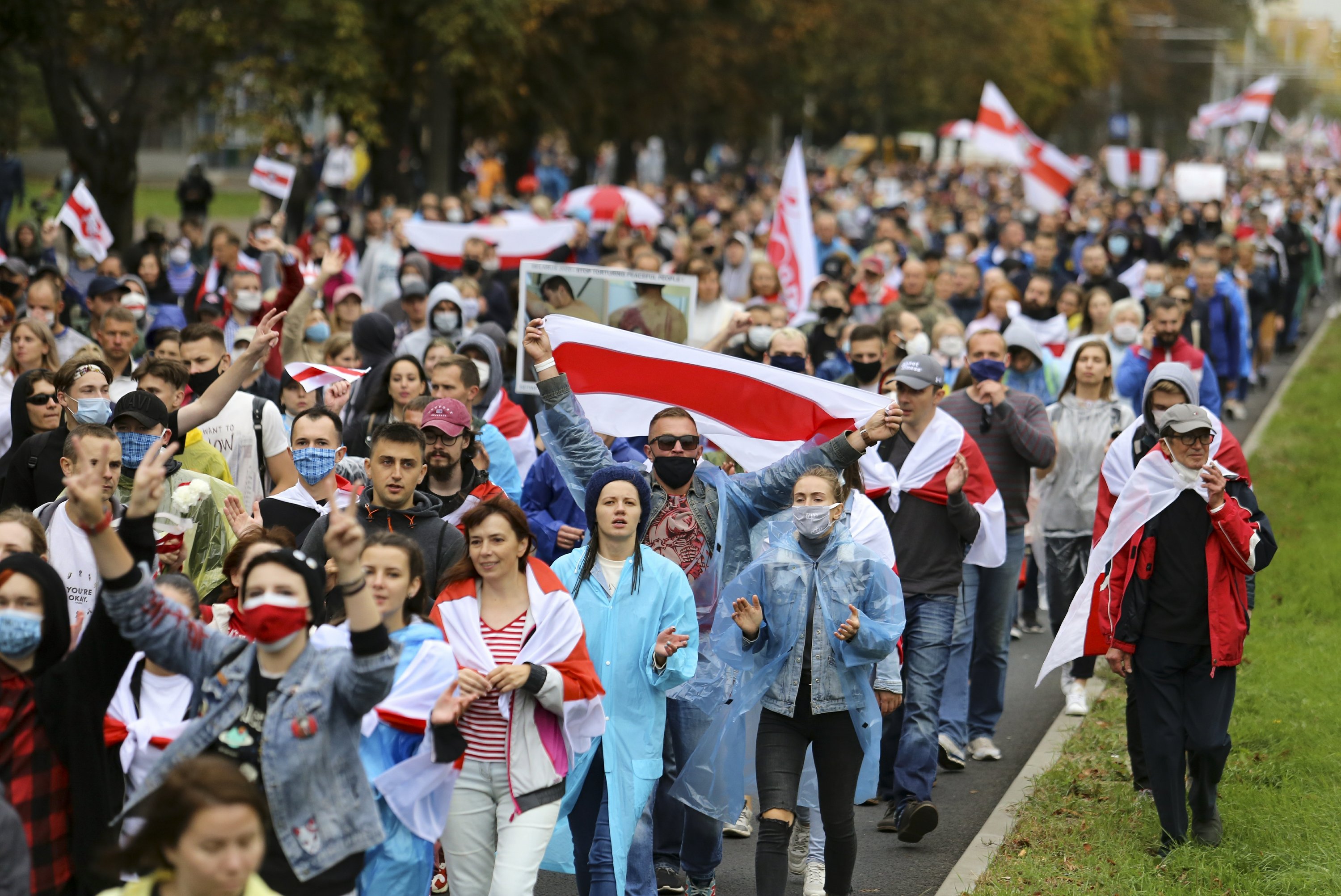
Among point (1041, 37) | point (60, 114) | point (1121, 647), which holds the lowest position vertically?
point (1121, 647)

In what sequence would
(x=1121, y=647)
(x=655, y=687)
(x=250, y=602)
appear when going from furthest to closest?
1. (x=1121, y=647)
2. (x=655, y=687)
3. (x=250, y=602)

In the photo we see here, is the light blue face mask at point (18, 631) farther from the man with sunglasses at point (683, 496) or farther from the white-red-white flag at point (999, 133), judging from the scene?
the white-red-white flag at point (999, 133)

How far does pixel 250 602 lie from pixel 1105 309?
386 inches

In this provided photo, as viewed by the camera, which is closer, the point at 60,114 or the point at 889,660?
the point at 889,660

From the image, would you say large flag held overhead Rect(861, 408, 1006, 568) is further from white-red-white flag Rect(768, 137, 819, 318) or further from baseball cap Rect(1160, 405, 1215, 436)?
white-red-white flag Rect(768, 137, 819, 318)

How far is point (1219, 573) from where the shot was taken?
7.34 metres

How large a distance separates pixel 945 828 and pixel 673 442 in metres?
2.26

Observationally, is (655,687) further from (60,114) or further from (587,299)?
(60,114)

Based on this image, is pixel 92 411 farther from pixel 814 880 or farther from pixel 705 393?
pixel 814 880

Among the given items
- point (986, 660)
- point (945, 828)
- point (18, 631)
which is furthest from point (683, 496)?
point (18, 631)

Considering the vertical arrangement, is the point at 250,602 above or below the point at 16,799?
above

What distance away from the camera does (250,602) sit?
4871mm

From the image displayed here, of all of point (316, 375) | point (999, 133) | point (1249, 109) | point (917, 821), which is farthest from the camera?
point (1249, 109)

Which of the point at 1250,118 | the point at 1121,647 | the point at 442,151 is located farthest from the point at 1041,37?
the point at 1121,647
